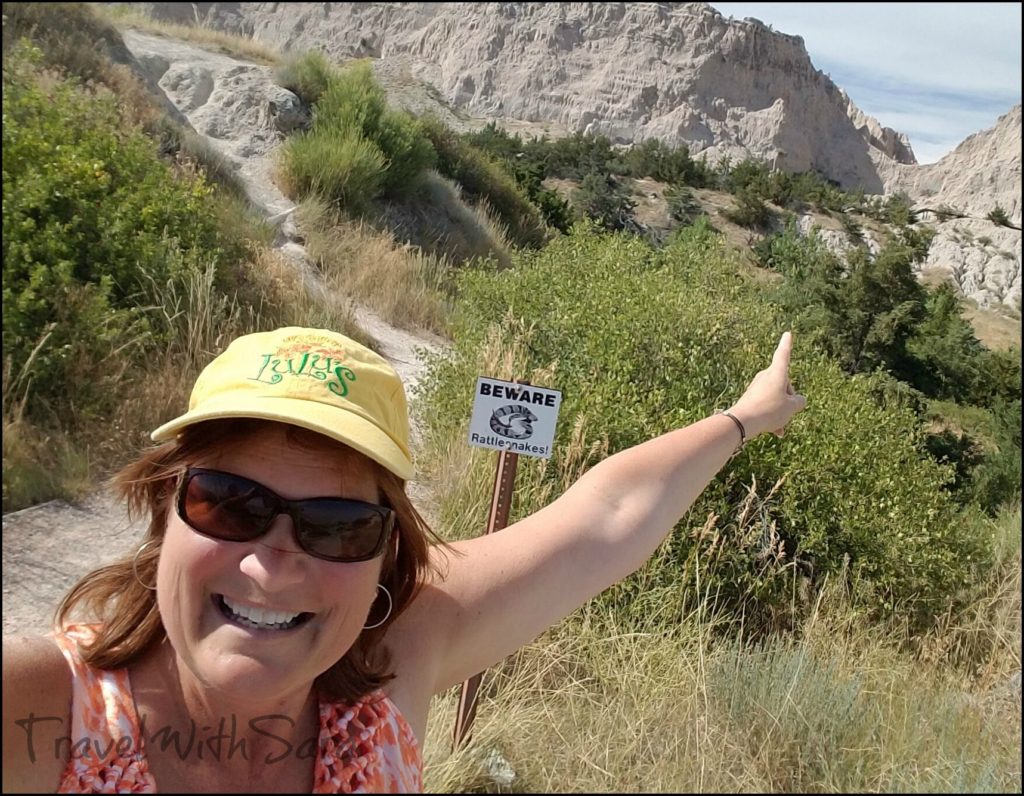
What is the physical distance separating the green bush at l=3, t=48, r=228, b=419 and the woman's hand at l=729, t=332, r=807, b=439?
3442 millimetres

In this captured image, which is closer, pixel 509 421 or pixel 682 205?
pixel 509 421

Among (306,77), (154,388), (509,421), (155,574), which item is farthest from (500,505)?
(306,77)

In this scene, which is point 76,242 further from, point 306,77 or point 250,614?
point 306,77

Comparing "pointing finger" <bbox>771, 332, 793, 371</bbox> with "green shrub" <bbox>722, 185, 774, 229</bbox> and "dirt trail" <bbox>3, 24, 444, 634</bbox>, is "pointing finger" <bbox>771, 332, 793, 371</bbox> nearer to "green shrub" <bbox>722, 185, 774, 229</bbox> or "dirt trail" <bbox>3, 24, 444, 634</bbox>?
"dirt trail" <bbox>3, 24, 444, 634</bbox>

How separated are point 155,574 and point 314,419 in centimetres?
39

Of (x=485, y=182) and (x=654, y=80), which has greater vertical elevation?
(x=654, y=80)

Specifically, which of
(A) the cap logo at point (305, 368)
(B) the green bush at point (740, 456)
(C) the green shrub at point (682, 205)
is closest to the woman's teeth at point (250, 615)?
(A) the cap logo at point (305, 368)

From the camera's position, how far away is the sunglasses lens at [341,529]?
3.76 feet

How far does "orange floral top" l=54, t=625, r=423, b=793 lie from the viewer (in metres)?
0.97

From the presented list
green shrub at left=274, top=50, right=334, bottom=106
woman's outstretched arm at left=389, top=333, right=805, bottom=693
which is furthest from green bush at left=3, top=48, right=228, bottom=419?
green shrub at left=274, top=50, right=334, bottom=106

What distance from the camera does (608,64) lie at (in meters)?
12.4

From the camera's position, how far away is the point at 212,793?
98cm

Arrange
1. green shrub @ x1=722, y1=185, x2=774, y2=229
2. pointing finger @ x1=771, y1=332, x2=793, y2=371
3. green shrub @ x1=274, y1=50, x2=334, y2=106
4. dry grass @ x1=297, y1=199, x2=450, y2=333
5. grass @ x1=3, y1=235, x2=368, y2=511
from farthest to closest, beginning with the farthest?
1. green shrub @ x1=722, y1=185, x2=774, y2=229
2. green shrub @ x1=274, y1=50, x2=334, y2=106
3. dry grass @ x1=297, y1=199, x2=450, y2=333
4. grass @ x1=3, y1=235, x2=368, y2=511
5. pointing finger @ x1=771, y1=332, x2=793, y2=371

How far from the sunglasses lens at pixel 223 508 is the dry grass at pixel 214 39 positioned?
41.9ft
